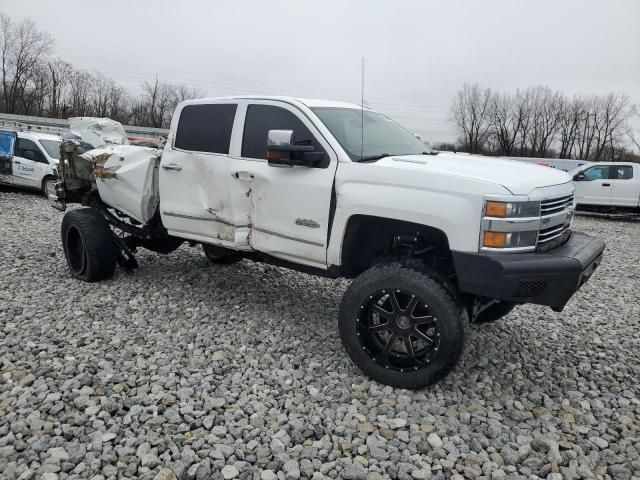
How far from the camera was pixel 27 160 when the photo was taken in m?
12.7

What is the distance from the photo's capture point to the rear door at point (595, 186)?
14.5 metres

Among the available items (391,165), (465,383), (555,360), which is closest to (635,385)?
(555,360)

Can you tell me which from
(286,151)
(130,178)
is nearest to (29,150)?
(130,178)

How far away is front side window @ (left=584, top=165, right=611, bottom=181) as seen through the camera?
1461 centimetres

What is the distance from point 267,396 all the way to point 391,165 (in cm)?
185

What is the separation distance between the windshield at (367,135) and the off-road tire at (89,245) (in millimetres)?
2983

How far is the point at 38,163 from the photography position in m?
12.6

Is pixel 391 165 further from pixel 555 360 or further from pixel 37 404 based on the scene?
pixel 37 404

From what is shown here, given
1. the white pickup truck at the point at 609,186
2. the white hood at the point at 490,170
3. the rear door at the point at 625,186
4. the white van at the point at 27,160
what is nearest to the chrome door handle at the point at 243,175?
the white hood at the point at 490,170

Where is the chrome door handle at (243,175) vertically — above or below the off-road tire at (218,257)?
above

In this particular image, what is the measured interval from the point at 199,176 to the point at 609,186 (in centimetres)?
1382

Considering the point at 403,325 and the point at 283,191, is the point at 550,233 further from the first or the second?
the point at 283,191

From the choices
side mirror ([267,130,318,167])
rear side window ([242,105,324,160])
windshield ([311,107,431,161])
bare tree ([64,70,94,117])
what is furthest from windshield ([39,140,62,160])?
bare tree ([64,70,94,117])

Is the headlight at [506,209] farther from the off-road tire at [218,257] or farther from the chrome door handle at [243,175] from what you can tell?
the off-road tire at [218,257]
